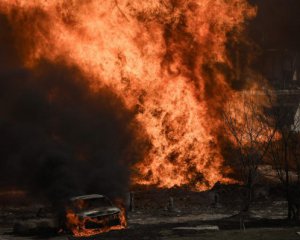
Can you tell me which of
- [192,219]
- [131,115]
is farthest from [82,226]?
[131,115]

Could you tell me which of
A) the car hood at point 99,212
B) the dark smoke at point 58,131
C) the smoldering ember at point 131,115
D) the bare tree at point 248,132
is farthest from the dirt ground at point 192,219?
the dark smoke at point 58,131

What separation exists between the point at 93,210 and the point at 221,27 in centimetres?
1635

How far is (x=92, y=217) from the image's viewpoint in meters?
16.6

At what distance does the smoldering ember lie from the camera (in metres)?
23.2

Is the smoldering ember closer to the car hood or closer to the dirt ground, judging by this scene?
the dirt ground

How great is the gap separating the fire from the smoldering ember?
0.06 meters

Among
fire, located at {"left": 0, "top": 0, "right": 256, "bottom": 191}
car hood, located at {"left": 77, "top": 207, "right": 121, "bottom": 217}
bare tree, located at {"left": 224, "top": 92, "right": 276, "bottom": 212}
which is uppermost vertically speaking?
fire, located at {"left": 0, "top": 0, "right": 256, "bottom": 191}

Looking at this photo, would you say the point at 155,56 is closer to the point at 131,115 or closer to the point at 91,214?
the point at 131,115

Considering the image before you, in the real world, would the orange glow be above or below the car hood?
below

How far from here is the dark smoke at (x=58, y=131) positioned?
21984 mm

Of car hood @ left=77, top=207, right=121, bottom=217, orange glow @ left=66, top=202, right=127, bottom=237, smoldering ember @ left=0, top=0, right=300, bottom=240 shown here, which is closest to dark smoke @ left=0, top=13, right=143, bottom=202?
smoldering ember @ left=0, top=0, right=300, bottom=240

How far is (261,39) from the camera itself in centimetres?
4031

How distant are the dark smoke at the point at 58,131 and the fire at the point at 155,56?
80 centimetres

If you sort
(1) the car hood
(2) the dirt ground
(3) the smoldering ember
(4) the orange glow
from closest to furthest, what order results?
(2) the dirt ground, (4) the orange glow, (1) the car hood, (3) the smoldering ember
